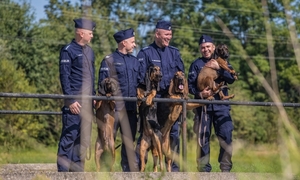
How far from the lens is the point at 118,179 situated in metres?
6.50

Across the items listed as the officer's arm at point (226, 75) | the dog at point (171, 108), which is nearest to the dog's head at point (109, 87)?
the dog at point (171, 108)

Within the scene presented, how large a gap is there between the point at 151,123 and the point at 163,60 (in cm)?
112

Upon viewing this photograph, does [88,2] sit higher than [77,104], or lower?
higher

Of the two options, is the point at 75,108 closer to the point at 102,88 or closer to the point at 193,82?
the point at 102,88

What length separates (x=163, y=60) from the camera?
9742 mm

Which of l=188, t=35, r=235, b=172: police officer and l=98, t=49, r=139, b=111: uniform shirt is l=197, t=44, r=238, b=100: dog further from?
l=98, t=49, r=139, b=111: uniform shirt

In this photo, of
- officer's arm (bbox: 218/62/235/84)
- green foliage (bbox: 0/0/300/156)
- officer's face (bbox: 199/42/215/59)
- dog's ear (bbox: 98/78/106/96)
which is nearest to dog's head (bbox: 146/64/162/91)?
dog's ear (bbox: 98/78/106/96)

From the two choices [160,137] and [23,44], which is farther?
[23,44]

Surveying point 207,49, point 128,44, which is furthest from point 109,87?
point 207,49

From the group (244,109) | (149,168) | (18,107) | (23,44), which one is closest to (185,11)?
(244,109)

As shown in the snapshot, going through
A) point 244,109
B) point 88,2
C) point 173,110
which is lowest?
point 244,109

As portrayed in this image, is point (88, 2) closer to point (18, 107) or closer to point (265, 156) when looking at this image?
point (265, 156)

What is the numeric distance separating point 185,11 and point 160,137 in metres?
53.1

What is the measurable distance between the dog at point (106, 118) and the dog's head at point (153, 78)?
1.39ft
